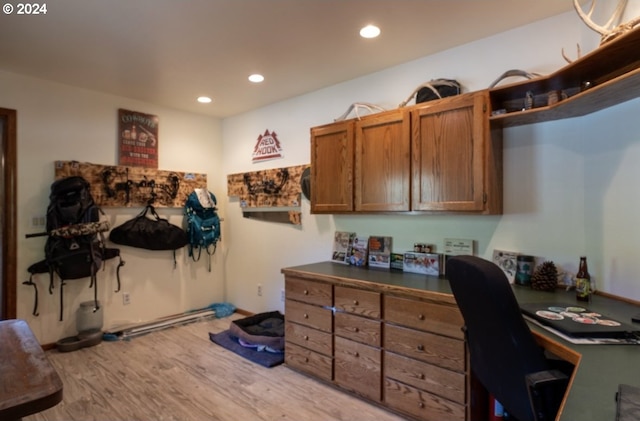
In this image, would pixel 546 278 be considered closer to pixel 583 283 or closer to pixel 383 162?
pixel 583 283

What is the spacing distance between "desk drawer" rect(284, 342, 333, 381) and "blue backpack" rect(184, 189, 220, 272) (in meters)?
1.87

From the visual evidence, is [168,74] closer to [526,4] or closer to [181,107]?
[181,107]

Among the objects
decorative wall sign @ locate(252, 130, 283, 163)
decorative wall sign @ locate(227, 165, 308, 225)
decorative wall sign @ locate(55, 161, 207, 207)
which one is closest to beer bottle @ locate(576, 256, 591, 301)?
decorative wall sign @ locate(227, 165, 308, 225)

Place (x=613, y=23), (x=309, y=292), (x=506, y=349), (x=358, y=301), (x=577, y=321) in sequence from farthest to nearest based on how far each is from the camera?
1. (x=309, y=292)
2. (x=358, y=301)
3. (x=613, y=23)
4. (x=577, y=321)
5. (x=506, y=349)

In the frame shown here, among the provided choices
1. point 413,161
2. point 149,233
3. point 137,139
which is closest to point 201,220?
point 149,233

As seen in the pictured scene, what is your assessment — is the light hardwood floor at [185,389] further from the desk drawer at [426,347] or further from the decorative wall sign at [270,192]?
the decorative wall sign at [270,192]

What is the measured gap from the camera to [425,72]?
9.13 feet

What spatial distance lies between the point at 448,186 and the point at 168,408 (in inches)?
94.3

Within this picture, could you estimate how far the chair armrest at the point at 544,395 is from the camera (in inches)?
45.9

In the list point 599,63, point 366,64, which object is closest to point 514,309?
point 599,63

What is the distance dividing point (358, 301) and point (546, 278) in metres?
1.17

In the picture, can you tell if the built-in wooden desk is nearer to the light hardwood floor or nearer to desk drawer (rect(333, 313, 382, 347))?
the light hardwood floor

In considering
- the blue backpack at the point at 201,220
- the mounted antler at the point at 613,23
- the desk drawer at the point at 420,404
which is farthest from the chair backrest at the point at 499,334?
the blue backpack at the point at 201,220

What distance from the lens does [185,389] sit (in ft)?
8.47
